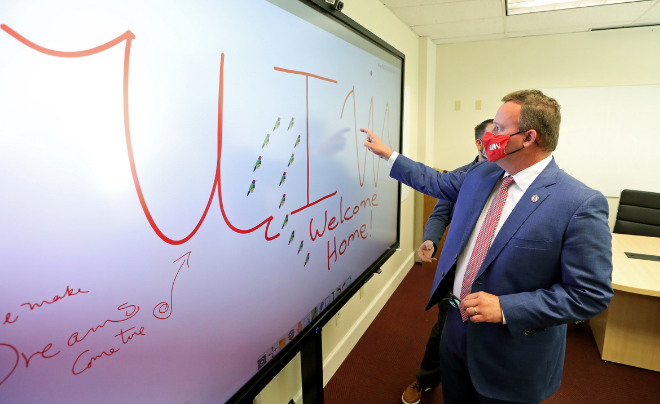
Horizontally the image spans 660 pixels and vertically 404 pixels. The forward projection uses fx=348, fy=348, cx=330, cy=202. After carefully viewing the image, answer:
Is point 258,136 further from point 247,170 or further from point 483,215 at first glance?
point 483,215

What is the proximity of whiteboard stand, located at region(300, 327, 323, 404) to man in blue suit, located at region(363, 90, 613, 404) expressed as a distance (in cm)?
54

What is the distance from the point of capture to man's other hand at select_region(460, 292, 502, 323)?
1.11 m

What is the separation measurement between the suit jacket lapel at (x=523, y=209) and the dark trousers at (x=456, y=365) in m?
0.33

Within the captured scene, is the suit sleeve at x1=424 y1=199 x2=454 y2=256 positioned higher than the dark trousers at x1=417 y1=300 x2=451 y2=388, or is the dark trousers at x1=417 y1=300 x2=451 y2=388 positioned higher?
the suit sleeve at x1=424 y1=199 x2=454 y2=256

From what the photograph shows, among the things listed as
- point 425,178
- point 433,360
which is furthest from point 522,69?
point 433,360

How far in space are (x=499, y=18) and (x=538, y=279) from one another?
2.83 m

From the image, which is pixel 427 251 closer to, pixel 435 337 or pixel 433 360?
pixel 435 337

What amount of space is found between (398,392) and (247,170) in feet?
5.88

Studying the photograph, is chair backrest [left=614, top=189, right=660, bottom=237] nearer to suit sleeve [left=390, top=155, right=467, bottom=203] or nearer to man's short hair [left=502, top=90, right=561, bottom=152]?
suit sleeve [left=390, top=155, right=467, bottom=203]

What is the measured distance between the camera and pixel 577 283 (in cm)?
105

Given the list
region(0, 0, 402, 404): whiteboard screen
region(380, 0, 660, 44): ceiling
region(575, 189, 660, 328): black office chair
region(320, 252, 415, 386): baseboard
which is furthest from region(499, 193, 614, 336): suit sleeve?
region(575, 189, 660, 328): black office chair

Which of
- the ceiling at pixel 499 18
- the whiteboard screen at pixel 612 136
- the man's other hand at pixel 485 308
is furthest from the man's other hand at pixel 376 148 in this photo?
the whiteboard screen at pixel 612 136

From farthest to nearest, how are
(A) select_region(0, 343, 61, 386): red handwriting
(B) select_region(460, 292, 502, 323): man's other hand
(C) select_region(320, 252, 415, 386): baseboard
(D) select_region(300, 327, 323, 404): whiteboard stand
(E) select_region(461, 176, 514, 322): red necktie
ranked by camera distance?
(C) select_region(320, 252, 415, 386): baseboard, (D) select_region(300, 327, 323, 404): whiteboard stand, (E) select_region(461, 176, 514, 322): red necktie, (B) select_region(460, 292, 502, 323): man's other hand, (A) select_region(0, 343, 61, 386): red handwriting

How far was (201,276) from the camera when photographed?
0.85 meters
